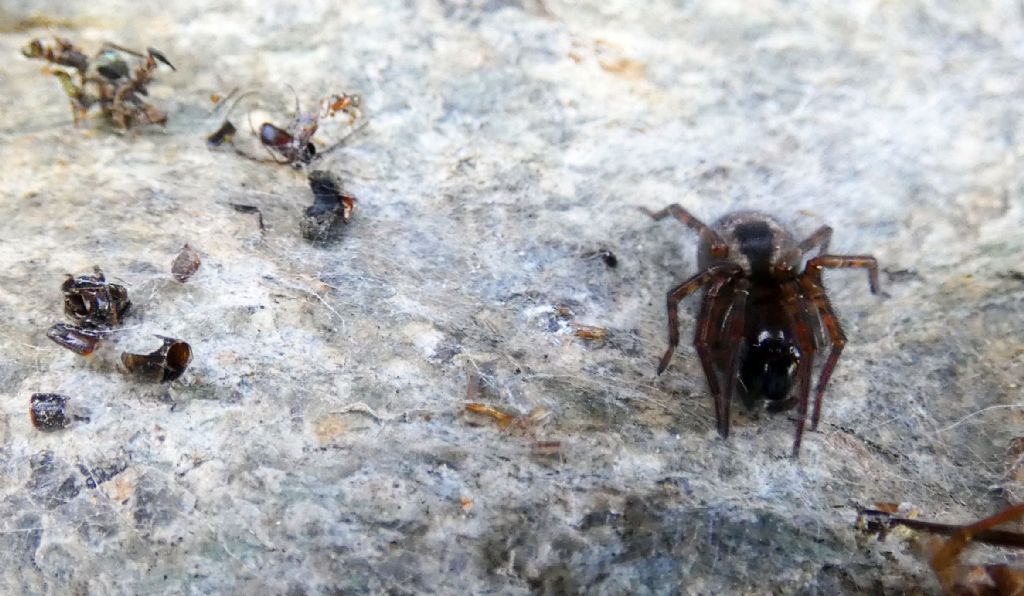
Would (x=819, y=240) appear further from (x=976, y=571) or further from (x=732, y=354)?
(x=976, y=571)

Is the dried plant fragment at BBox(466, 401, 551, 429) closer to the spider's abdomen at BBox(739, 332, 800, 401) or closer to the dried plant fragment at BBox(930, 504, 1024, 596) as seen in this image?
the spider's abdomen at BBox(739, 332, 800, 401)

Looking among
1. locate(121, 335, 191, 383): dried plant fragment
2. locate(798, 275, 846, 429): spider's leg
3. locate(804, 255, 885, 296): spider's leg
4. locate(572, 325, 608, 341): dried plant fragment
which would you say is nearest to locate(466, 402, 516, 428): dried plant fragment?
locate(572, 325, 608, 341): dried plant fragment

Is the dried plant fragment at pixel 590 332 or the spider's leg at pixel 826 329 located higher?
the spider's leg at pixel 826 329

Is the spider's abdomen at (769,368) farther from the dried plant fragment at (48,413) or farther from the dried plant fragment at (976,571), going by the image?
the dried plant fragment at (48,413)

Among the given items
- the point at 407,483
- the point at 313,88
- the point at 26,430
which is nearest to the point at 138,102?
the point at 313,88

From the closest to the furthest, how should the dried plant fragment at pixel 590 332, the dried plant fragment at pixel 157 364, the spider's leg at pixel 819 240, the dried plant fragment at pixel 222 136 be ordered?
the dried plant fragment at pixel 157 364
the dried plant fragment at pixel 590 332
the spider's leg at pixel 819 240
the dried plant fragment at pixel 222 136

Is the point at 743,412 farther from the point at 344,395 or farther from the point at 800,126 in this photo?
the point at 800,126

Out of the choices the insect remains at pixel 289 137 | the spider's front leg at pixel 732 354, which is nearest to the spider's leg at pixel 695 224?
the spider's front leg at pixel 732 354
